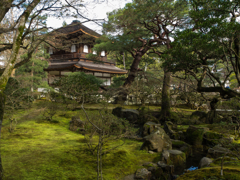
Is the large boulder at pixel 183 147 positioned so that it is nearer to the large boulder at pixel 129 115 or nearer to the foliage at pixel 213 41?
the foliage at pixel 213 41

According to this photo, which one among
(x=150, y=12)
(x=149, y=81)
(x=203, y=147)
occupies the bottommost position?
(x=203, y=147)

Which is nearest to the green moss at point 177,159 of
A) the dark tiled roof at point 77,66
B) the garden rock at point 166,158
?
the garden rock at point 166,158

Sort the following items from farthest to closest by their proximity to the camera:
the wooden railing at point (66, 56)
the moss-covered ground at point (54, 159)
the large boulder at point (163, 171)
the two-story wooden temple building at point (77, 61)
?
the wooden railing at point (66, 56), the two-story wooden temple building at point (77, 61), the large boulder at point (163, 171), the moss-covered ground at point (54, 159)

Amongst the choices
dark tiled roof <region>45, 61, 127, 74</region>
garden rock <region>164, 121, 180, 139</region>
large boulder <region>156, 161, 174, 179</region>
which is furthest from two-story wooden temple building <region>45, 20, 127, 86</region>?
large boulder <region>156, 161, 174, 179</region>

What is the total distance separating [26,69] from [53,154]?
13.5 meters

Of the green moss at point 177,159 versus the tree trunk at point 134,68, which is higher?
the tree trunk at point 134,68

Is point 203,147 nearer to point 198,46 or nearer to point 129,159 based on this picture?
point 129,159

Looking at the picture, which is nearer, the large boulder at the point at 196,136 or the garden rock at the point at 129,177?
the garden rock at the point at 129,177

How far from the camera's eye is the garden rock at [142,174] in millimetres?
4500

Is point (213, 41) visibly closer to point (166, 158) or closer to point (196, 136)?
point (166, 158)

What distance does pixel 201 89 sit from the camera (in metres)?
5.75

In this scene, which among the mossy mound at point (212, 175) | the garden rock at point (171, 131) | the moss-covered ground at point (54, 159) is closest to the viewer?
the mossy mound at point (212, 175)

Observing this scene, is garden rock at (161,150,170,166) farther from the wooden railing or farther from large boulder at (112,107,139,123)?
the wooden railing

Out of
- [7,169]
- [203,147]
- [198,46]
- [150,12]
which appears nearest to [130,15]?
[150,12]
